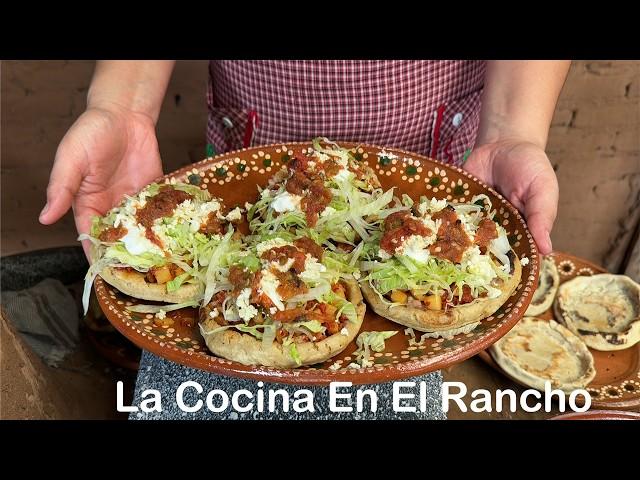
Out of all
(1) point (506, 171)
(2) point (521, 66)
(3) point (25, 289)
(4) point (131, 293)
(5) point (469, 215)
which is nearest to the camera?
(4) point (131, 293)

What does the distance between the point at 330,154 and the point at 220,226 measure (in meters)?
0.68

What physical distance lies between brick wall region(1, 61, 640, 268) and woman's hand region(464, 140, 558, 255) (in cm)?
215

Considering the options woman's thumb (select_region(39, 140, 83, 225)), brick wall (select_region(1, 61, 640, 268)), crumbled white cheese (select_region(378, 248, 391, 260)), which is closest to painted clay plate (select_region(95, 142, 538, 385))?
crumbled white cheese (select_region(378, 248, 391, 260))

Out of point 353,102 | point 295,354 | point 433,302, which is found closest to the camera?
point 295,354

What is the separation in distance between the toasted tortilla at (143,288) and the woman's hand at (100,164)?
359 millimetres

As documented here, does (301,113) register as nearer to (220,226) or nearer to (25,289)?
(220,226)

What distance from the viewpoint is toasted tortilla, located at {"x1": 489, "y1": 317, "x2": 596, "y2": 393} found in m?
3.05

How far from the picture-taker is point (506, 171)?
2977mm

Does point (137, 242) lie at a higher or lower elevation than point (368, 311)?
higher

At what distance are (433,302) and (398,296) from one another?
0.15 metres

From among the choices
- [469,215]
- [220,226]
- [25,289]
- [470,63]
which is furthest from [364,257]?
[25,289]

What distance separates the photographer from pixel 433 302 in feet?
8.27

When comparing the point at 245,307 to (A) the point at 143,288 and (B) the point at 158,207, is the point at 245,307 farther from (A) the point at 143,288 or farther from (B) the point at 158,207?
(B) the point at 158,207

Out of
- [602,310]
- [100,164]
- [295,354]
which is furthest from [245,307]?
[602,310]
